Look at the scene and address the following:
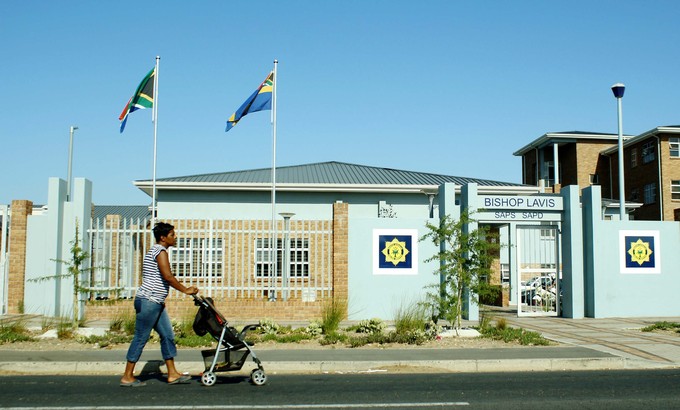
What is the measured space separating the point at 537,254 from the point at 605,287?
18.4 ft

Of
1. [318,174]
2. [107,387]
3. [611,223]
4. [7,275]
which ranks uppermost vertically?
[318,174]

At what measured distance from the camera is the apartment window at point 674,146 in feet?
147

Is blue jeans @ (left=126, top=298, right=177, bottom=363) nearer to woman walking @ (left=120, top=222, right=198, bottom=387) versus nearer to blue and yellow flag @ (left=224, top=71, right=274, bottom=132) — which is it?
woman walking @ (left=120, top=222, right=198, bottom=387)

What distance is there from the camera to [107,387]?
28.6 ft

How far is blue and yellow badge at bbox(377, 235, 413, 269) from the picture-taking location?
17.8 metres

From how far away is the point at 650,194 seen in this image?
4656 cm

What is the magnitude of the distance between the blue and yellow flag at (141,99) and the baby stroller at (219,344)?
12.2m

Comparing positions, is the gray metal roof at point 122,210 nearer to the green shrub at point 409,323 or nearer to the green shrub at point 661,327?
the green shrub at point 409,323

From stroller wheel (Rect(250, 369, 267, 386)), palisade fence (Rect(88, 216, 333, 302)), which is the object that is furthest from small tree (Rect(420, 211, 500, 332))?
stroller wheel (Rect(250, 369, 267, 386))

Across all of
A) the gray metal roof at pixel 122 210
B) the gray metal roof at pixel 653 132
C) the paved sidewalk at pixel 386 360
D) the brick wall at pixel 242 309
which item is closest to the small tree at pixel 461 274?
the paved sidewalk at pixel 386 360

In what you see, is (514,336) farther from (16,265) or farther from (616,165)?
(616,165)

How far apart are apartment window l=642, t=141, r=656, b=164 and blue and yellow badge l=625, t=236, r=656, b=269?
3007 cm

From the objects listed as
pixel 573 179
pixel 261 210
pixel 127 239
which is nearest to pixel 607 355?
pixel 127 239

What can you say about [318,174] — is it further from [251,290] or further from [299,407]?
[299,407]
